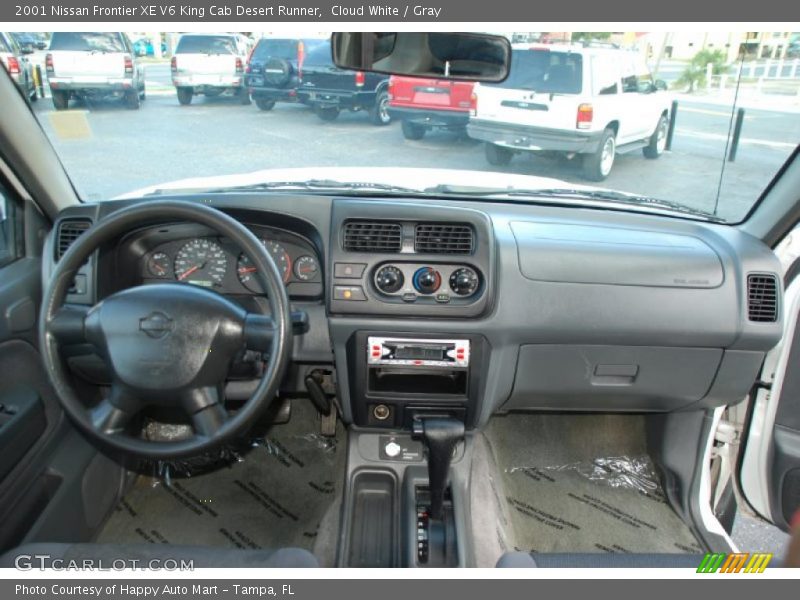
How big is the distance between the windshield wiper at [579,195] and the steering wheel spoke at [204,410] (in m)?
1.25

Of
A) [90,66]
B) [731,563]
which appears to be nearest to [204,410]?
[90,66]

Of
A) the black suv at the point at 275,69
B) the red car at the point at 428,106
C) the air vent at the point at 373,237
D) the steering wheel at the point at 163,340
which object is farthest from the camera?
the red car at the point at 428,106

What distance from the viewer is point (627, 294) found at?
2.28 metres

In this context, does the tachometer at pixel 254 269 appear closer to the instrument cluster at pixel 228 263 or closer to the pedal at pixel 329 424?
the instrument cluster at pixel 228 263

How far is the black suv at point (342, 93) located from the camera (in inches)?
109

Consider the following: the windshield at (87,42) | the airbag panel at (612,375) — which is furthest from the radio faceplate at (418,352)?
the windshield at (87,42)

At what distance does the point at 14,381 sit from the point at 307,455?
1356mm

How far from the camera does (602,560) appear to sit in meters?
2.07

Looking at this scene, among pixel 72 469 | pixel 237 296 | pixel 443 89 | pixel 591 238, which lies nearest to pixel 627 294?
pixel 591 238

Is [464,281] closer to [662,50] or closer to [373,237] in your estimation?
[373,237]

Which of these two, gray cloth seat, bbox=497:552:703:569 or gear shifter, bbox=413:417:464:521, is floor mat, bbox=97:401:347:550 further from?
gray cloth seat, bbox=497:552:703:569

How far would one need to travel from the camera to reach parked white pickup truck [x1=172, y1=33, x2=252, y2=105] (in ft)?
7.95

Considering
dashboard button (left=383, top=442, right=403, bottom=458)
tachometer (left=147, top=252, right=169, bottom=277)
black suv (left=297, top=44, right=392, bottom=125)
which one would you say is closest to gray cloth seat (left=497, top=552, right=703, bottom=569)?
dashboard button (left=383, top=442, right=403, bottom=458)

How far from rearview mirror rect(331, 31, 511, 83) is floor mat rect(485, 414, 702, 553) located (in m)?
1.79
